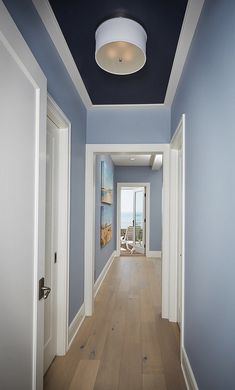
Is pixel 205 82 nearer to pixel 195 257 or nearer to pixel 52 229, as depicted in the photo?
pixel 195 257

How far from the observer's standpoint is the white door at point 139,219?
799 centimetres

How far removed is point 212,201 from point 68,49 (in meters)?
1.66

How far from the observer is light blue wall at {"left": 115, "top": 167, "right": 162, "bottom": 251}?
7.70m

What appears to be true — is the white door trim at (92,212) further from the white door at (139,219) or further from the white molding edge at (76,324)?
the white door at (139,219)

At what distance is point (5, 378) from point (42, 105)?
1.25 metres

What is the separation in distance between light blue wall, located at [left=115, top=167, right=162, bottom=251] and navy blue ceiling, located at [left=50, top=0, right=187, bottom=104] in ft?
15.7

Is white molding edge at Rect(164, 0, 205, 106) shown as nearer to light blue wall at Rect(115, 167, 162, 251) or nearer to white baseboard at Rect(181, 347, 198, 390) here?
white baseboard at Rect(181, 347, 198, 390)

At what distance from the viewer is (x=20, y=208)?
119 cm

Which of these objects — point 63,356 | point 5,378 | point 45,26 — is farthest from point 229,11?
point 63,356

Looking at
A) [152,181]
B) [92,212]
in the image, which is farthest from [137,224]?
[92,212]

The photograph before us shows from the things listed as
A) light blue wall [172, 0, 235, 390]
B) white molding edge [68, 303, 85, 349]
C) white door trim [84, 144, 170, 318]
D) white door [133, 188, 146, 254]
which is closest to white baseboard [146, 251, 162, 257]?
white door [133, 188, 146, 254]

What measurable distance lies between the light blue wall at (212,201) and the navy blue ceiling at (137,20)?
218 mm

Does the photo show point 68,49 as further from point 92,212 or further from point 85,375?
point 85,375

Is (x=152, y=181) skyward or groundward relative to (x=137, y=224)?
skyward
